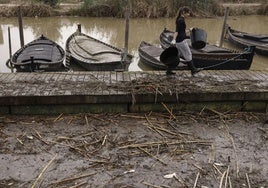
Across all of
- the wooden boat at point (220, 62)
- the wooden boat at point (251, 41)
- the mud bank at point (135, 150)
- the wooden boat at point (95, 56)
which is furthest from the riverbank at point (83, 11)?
the mud bank at point (135, 150)

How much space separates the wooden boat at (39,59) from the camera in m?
9.77

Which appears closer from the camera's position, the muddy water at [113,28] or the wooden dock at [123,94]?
the wooden dock at [123,94]

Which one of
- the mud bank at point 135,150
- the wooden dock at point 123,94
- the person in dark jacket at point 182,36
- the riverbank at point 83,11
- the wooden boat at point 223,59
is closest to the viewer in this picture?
the mud bank at point 135,150

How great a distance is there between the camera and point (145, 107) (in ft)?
17.1

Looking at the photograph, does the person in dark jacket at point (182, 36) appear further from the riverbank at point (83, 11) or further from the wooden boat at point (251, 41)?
the riverbank at point (83, 11)

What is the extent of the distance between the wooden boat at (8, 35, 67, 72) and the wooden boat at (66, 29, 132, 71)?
66 cm

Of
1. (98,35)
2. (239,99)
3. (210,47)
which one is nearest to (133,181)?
(239,99)

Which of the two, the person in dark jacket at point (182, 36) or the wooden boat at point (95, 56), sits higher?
the person in dark jacket at point (182, 36)

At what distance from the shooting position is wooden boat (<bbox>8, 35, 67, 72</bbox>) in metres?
9.77

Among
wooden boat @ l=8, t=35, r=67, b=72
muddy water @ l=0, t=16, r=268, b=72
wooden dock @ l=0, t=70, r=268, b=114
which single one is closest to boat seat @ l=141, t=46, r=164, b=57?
muddy water @ l=0, t=16, r=268, b=72

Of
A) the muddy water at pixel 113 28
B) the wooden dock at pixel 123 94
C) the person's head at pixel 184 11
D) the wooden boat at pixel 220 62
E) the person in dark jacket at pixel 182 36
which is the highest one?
the person's head at pixel 184 11

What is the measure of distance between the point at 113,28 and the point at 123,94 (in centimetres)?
1857

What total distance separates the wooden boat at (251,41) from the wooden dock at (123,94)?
10.4m

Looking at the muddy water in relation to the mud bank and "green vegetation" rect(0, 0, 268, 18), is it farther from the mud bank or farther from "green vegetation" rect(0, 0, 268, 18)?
the mud bank
